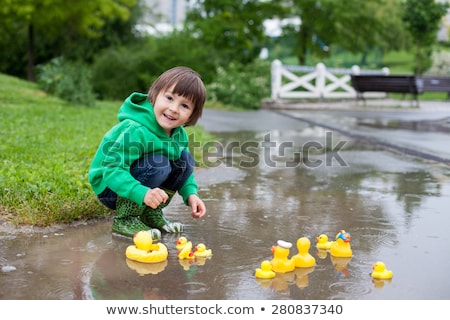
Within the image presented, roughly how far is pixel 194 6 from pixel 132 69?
365 cm

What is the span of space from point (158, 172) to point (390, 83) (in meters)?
13.6

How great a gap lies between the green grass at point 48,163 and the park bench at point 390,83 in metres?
7.70

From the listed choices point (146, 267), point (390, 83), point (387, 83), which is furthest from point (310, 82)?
point (146, 267)

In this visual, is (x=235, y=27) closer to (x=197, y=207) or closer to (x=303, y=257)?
(x=197, y=207)

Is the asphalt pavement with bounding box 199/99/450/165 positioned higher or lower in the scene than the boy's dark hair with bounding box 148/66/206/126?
lower

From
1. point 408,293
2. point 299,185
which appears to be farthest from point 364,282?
point 299,185

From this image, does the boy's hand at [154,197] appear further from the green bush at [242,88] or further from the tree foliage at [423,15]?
the tree foliage at [423,15]

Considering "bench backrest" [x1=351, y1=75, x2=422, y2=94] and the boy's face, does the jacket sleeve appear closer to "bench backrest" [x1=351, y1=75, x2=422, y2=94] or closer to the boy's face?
the boy's face

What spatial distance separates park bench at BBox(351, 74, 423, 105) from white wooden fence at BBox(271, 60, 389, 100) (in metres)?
2.29

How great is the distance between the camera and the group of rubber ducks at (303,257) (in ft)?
10.8

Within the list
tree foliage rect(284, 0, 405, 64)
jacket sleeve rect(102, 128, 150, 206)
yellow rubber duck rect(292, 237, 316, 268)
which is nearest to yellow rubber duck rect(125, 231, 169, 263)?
jacket sleeve rect(102, 128, 150, 206)

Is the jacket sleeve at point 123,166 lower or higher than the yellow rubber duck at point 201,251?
higher

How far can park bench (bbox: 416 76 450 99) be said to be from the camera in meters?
16.8

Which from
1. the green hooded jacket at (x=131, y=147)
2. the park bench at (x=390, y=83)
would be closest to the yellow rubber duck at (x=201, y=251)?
the green hooded jacket at (x=131, y=147)
